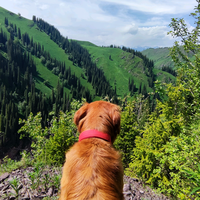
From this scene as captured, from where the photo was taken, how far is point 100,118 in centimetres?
214

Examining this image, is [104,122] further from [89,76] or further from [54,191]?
[89,76]

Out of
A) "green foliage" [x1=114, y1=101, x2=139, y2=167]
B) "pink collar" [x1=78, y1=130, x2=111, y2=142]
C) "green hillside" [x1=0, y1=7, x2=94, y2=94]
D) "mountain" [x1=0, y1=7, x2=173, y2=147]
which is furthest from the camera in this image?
"green hillside" [x1=0, y1=7, x2=94, y2=94]

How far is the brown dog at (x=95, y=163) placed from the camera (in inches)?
59.8

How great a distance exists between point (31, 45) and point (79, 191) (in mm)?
186720

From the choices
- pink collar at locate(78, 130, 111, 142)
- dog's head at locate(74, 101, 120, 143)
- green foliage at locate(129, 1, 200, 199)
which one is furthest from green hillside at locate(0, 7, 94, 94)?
pink collar at locate(78, 130, 111, 142)

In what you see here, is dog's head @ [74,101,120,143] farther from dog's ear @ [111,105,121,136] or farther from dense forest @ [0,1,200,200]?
dense forest @ [0,1,200,200]

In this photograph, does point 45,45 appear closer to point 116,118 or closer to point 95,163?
point 116,118

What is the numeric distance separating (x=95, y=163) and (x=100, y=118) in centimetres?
66

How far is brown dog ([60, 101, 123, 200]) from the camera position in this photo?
4.98ft

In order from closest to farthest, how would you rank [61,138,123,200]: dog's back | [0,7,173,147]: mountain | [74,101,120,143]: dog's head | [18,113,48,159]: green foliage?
1. [61,138,123,200]: dog's back
2. [74,101,120,143]: dog's head
3. [18,113,48,159]: green foliage
4. [0,7,173,147]: mountain

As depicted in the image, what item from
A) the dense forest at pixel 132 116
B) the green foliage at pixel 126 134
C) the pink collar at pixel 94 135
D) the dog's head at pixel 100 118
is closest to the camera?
the pink collar at pixel 94 135

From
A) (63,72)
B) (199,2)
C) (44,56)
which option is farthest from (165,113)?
(44,56)

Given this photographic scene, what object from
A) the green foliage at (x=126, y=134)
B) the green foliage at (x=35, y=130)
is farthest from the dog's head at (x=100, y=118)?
the green foliage at (x=126, y=134)

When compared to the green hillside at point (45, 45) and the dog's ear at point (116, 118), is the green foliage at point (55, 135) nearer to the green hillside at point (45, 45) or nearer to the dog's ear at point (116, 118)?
the dog's ear at point (116, 118)
